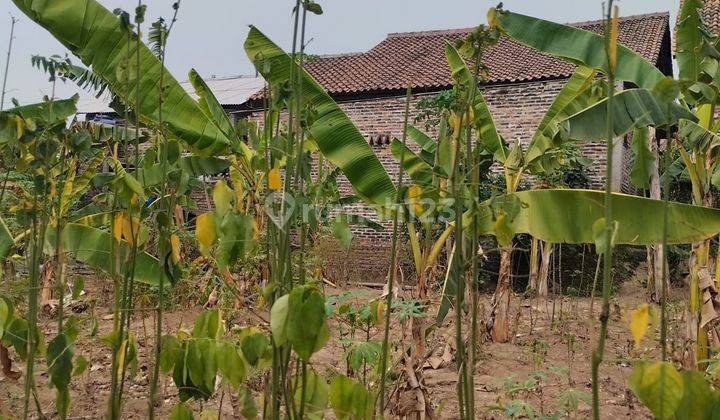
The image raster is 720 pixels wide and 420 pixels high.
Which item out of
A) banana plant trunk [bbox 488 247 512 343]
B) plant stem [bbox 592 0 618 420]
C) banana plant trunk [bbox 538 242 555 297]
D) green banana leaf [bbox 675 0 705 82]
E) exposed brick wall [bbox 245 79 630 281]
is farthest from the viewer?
exposed brick wall [bbox 245 79 630 281]

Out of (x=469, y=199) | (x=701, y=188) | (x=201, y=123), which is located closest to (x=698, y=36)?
(x=701, y=188)

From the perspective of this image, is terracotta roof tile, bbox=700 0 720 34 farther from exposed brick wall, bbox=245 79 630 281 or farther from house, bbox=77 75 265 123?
house, bbox=77 75 265 123

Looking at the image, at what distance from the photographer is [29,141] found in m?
1.59

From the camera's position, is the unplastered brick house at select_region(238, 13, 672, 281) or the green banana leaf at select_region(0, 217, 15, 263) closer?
the green banana leaf at select_region(0, 217, 15, 263)

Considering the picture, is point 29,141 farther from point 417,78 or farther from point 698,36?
point 417,78

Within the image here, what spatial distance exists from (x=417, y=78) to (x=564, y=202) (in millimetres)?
10499

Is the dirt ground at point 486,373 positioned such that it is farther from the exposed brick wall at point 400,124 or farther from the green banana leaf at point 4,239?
the exposed brick wall at point 400,124

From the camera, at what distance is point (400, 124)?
41.9 ft

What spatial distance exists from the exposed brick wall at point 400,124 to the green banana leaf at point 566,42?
6.72 m

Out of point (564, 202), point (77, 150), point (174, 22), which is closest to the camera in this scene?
point (174, 22)

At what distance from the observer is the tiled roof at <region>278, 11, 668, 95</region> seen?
12.2m

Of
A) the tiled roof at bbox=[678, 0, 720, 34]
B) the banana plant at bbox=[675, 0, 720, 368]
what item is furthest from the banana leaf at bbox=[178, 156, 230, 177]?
the tiled roof at bbox=[678, 0, 720, 34]

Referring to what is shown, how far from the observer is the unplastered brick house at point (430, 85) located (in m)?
11.7

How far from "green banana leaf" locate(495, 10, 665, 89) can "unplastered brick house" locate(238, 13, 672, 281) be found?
22.1 feet
